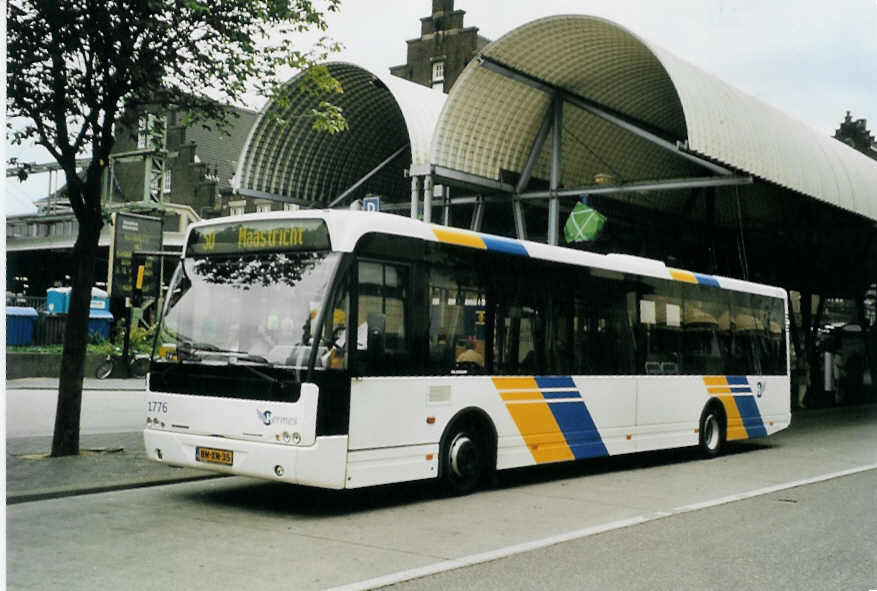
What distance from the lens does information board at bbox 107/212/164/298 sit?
25.2 m

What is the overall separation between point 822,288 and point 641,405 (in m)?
25.5

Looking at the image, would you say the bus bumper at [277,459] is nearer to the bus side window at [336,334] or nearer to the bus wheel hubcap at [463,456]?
the bus side window at [336,334]

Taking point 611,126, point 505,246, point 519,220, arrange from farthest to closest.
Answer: point 611,126, point 519,220, point 505,246

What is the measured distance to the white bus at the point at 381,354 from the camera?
8.82 metres

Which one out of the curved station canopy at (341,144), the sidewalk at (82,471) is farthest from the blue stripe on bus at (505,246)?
the curved station canopy at (341,144)

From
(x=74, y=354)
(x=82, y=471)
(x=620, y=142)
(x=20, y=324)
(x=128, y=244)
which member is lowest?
(x=82, y=471)

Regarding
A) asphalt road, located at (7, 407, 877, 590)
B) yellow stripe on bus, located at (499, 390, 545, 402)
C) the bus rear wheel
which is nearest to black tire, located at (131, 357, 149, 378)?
the bus rear wheel

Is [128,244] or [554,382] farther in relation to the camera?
[128,244]

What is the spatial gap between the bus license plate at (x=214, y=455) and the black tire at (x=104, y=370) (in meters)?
24.1

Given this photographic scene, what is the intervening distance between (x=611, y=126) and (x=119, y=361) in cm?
1793

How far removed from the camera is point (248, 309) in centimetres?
913

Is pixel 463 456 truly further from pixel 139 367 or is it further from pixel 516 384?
pixel 139 367

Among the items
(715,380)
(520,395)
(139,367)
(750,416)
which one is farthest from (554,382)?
(139,367)

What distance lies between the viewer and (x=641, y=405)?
13570 mm
